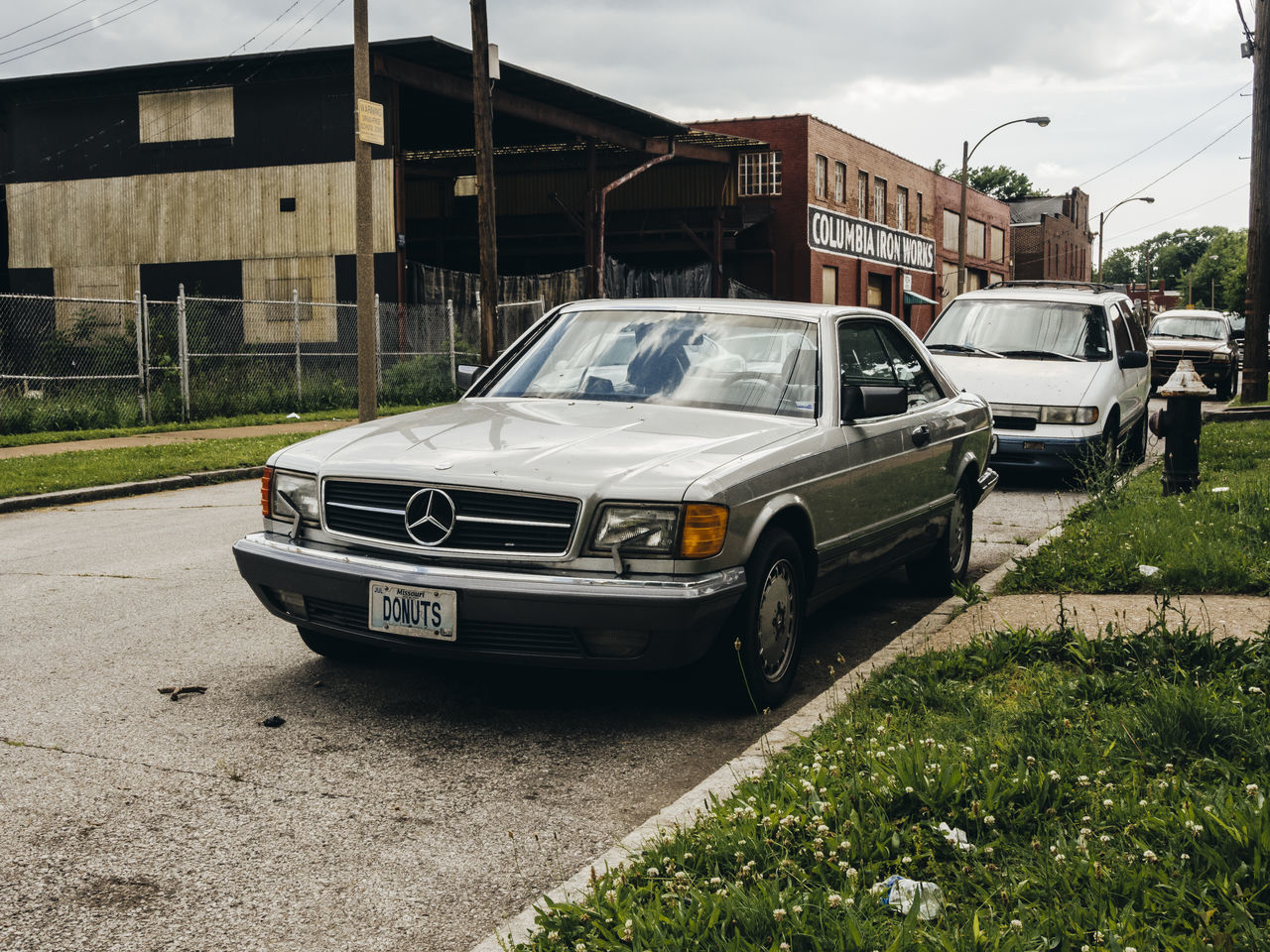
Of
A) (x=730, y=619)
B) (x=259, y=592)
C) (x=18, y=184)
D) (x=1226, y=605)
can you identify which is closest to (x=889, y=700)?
(x=730, y=619)

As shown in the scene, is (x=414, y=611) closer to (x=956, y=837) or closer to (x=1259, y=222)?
(x=956, y=837)

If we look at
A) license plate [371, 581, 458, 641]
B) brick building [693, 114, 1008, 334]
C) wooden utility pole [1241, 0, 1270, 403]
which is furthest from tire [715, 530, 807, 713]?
brick building [693, 114, 1008, 334]

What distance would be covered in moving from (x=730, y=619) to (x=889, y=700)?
637 mm

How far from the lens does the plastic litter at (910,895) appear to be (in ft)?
9.37

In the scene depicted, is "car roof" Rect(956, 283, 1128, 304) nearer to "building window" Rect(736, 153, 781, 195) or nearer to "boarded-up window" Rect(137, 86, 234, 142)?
"boarded-up window" Rect(137, 86, 234, 142)

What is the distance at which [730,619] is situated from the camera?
4.71 meters

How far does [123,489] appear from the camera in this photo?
12.6 m

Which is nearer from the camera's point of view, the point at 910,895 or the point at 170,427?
the point at 910,895

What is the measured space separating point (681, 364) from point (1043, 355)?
808 centimetres

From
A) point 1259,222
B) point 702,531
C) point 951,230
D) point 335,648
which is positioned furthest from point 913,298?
point 702,531

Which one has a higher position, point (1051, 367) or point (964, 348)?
point (964, 348)

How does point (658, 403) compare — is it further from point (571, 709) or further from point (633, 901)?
point (633, 901)

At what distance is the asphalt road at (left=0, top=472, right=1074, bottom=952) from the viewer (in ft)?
10.8

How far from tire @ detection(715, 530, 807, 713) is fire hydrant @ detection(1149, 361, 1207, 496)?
17.7 ft
